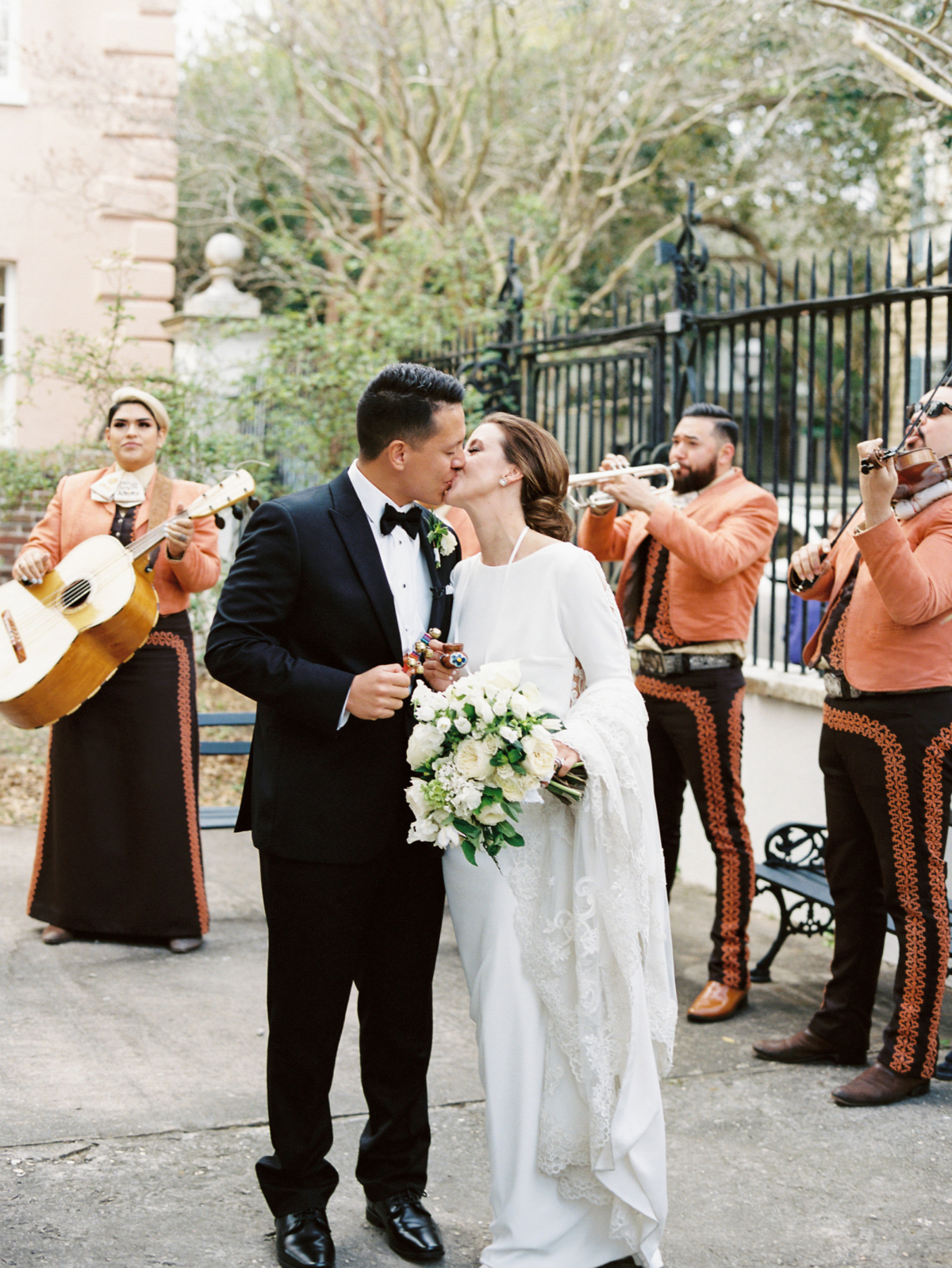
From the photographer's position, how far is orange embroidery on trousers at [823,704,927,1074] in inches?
163

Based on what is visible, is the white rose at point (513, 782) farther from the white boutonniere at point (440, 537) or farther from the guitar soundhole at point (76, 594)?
the guitar soundhole at point (76, 594)

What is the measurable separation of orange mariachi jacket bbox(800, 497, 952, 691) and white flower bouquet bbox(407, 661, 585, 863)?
58.9 inches

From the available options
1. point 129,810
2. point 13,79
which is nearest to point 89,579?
point 129,810

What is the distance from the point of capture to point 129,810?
537 centimetres

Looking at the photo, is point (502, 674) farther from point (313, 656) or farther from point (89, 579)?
point (89, 579)

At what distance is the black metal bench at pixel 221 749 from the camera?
5.92 meters

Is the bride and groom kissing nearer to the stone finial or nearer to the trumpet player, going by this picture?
the trumpet player

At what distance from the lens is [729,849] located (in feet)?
16.5

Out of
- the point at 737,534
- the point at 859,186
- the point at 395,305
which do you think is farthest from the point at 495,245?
the point at 737,534

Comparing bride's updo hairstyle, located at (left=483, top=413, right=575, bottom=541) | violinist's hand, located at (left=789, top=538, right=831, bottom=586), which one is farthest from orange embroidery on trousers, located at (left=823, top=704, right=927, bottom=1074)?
bride's updo hairstyle, located at (left=483, top=413, right=575, bottom=541)

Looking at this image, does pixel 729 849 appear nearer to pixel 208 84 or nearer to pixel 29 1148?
pixel 29 1148

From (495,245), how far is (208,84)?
13.2ft

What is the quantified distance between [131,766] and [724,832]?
2398 mm

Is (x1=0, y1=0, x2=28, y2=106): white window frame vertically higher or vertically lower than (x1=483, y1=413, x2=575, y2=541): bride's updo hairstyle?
higher
